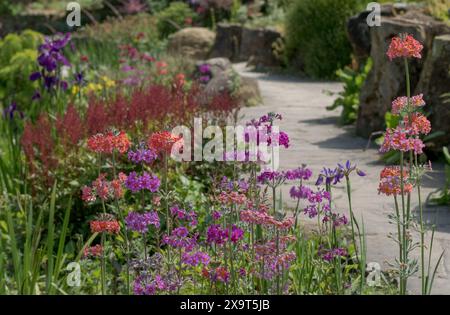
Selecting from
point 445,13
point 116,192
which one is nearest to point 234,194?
point 116,192

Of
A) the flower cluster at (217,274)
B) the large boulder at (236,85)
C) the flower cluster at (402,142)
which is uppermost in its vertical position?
the flower cluster at (402,142)

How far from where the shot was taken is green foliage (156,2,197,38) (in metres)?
18.6

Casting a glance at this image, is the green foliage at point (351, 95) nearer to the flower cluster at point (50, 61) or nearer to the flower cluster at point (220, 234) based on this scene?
the flower cluster at point (50, 61)

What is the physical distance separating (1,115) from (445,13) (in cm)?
415

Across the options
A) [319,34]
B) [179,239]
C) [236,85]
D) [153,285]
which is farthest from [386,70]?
[319,34]

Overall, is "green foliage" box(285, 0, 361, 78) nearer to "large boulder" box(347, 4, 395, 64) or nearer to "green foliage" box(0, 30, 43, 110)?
"large boulder" box(347, 4, 395, 64)

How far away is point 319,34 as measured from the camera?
14.2 meters

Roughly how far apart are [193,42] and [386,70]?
8.92 metres

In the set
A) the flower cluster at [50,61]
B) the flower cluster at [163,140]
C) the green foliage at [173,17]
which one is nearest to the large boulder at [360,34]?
the flower cluster at [50,61]

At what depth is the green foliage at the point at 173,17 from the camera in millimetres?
18609

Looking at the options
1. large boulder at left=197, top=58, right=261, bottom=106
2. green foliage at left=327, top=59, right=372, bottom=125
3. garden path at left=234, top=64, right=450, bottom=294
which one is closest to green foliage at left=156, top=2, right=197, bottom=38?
garden path at left=234, top=64, right=450, bottom=294

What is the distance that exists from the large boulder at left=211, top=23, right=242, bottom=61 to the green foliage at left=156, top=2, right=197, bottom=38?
1879 millimetres

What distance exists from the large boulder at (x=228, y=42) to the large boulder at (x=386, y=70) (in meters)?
8.14
